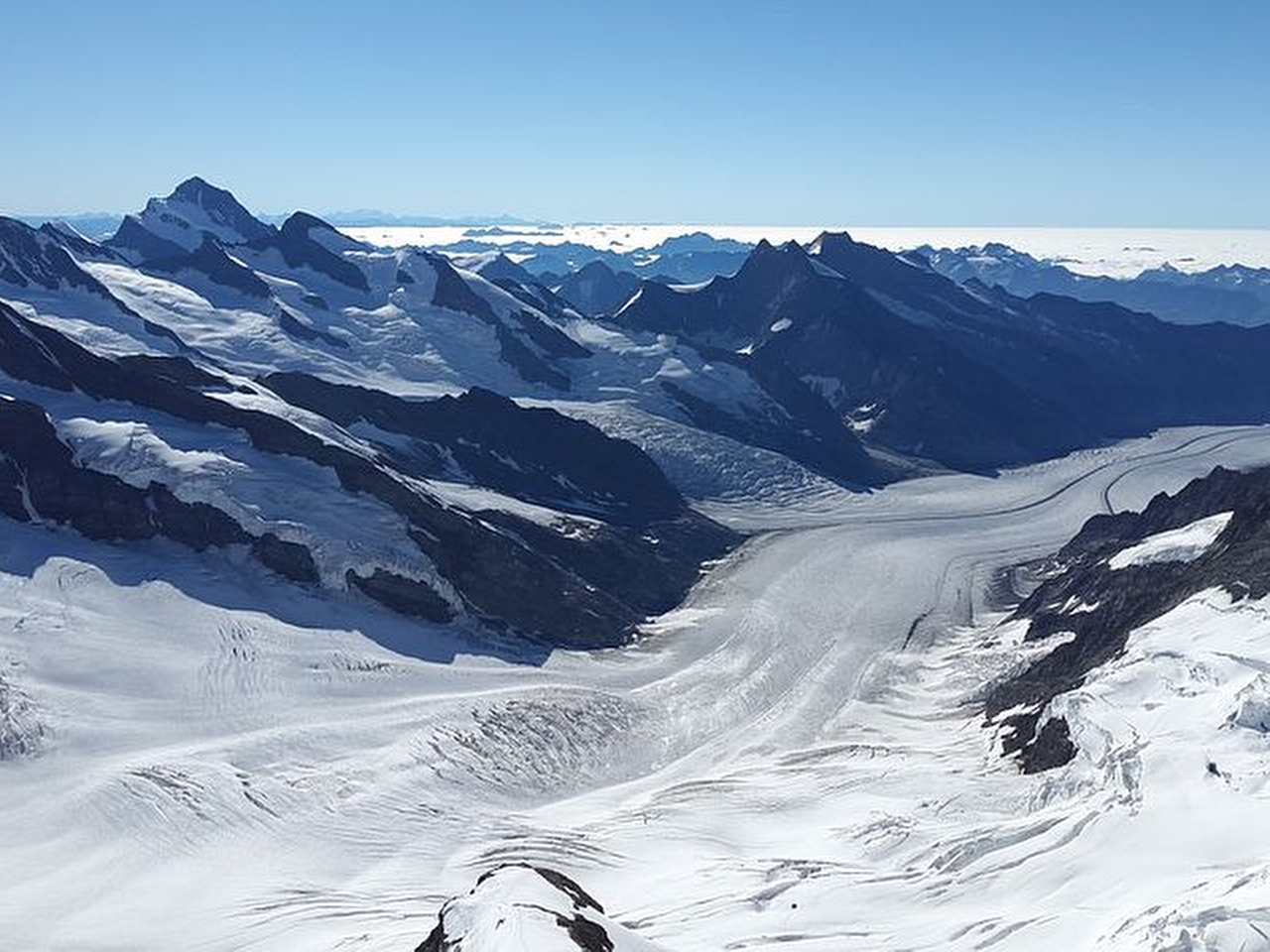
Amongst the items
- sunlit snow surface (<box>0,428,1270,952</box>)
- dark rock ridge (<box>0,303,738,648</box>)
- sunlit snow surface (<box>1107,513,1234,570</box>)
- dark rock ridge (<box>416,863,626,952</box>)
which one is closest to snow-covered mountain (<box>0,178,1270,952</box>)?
dark rock ridge (<box>416,863,626,952</box>)

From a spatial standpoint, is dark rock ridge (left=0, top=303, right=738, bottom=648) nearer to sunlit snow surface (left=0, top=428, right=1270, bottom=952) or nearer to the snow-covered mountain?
the snow-covered mountain

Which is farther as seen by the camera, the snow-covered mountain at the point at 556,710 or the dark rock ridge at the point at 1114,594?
the dark rock ridge at the point at 1114,594

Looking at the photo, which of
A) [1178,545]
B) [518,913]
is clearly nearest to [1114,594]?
[1178,545]

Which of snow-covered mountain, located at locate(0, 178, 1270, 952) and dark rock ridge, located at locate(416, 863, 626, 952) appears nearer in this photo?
dark rock ridge, located at locate(416, 863, 626, 952)

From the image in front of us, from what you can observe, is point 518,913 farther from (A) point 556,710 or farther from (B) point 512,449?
(B) point 512,449

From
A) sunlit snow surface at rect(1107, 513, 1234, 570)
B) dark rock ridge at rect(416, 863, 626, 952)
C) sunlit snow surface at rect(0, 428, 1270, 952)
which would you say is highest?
sunlit snow surface at rect(1107, 513, 1234, 570)

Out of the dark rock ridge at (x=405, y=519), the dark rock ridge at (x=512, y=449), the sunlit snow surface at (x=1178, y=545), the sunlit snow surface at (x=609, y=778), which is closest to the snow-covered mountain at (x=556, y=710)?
the sunlit snow surface at (x=609, y=778)

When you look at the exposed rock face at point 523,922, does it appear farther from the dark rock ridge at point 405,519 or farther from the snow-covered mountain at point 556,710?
the dark rock ridge at point 405,519
